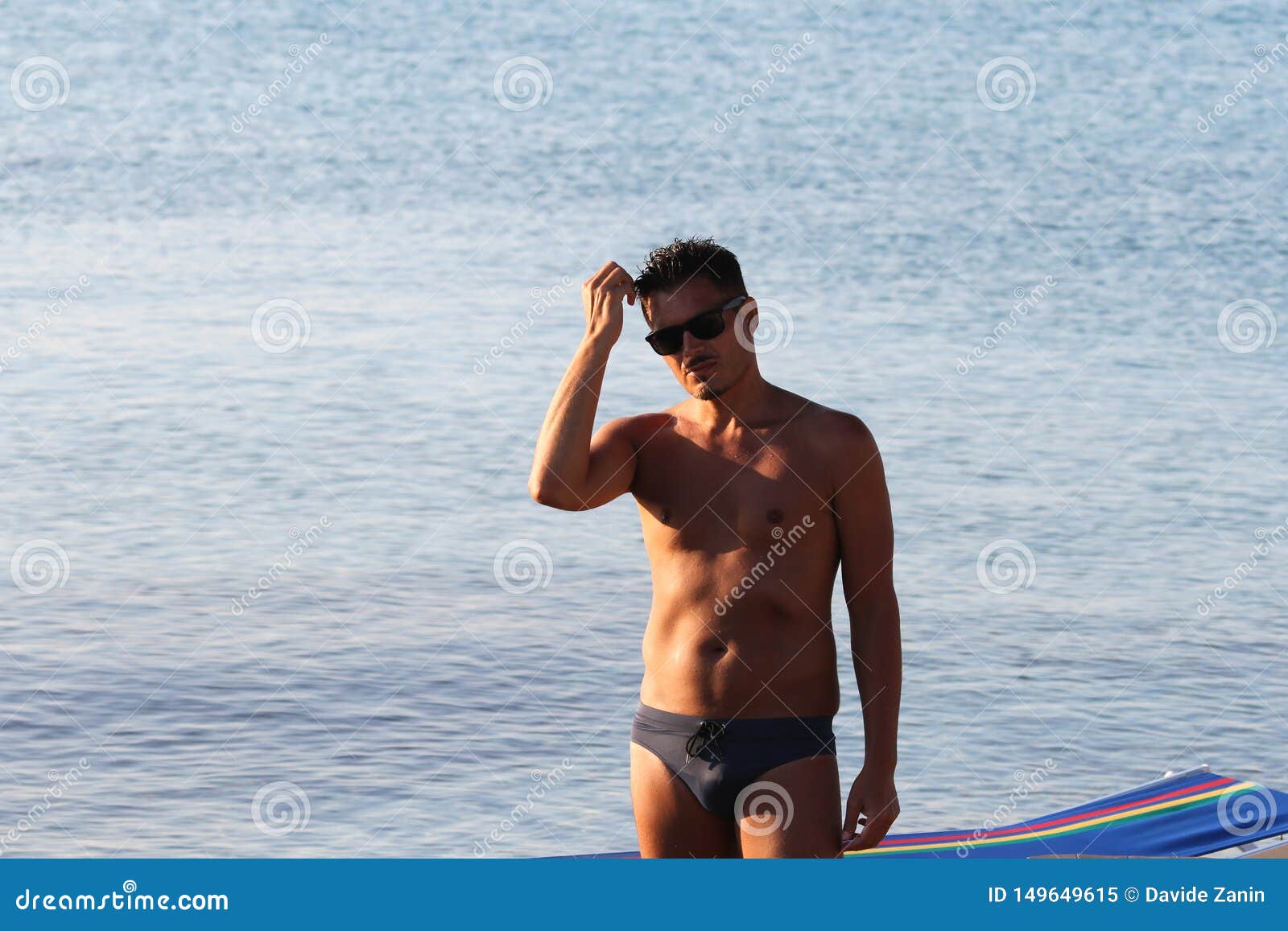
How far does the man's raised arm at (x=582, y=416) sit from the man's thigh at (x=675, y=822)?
1.80 ft

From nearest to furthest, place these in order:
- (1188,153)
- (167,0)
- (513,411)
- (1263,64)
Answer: (513,411), (1188,153), (1263,64), (167,0)

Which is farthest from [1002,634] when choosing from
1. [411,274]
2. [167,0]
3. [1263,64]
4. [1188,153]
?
[167,0]

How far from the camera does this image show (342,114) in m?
21.2

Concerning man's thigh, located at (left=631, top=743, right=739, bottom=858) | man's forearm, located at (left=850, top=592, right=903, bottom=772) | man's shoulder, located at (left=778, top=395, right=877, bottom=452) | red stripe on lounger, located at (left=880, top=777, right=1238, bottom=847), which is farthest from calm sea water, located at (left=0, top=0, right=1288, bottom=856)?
man's shoulder, located at (left=778, top=395, right=877, bottom=452)

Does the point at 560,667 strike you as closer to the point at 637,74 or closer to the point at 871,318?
the point at 871,318

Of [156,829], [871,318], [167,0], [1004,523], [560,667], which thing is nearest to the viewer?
[156,829]

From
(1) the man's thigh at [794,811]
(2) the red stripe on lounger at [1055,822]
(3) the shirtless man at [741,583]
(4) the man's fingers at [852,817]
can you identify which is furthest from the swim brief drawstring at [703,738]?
(2) the red stripe on lounger at [1055,822]

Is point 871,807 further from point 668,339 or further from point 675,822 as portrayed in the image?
point 668,339

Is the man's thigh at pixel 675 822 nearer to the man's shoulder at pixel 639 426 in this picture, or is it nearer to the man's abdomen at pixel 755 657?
the man's abdomen at pixel 755 657

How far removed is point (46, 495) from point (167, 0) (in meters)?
16.0

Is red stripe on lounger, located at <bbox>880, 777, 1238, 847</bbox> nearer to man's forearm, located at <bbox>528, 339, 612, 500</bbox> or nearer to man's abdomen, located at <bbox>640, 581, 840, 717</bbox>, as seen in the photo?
man's abdomen, located at <bbox>640, 581, 840, 717</bbox>

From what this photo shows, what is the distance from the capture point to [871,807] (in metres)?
3.80

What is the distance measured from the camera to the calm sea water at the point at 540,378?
775 cm

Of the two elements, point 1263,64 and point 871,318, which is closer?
point 871,318
